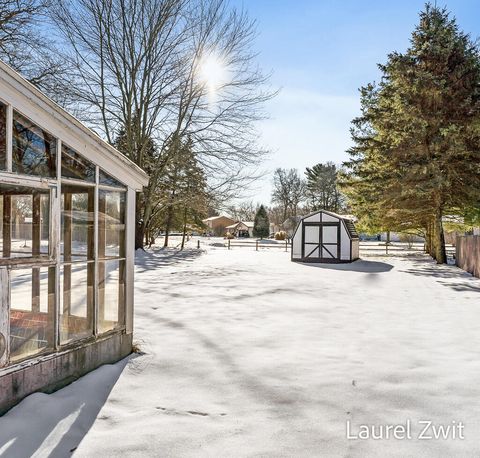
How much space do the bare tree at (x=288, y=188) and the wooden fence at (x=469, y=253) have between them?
126ft

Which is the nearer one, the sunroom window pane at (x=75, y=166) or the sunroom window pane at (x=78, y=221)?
the sunroom window pane at (x=75, y=166)

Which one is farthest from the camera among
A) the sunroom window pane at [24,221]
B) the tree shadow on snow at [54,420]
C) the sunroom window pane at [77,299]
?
the sunroom window pane at [77,299]

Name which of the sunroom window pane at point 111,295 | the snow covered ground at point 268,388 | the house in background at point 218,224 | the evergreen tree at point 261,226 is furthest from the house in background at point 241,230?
the sunroom window pane at point 111,295

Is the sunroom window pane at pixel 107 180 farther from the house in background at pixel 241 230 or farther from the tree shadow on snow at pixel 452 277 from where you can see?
the house in background at pixel 241 230

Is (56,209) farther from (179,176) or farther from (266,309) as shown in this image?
(179,176)

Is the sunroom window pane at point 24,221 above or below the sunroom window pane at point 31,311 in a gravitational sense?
above

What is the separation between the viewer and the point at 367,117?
19.5m

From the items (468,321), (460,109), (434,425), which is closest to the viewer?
(434,425)

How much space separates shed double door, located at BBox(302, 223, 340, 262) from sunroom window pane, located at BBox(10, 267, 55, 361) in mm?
15561

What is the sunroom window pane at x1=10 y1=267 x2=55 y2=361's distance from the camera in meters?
3.29

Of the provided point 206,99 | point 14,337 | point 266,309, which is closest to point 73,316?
point 14,337

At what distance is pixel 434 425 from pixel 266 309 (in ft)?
15.1

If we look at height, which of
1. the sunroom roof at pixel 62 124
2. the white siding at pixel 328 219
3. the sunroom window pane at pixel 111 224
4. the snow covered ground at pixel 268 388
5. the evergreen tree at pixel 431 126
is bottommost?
the snow covered ground at pixel 268 388

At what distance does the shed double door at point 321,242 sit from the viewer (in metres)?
18.3
